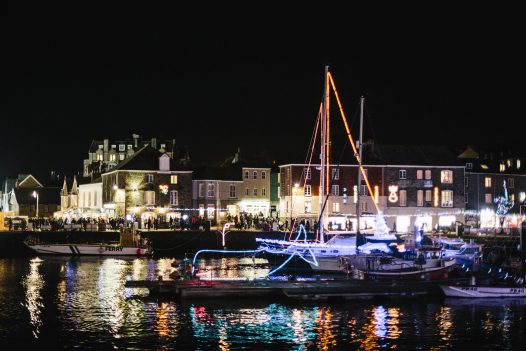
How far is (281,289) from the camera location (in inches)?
1519

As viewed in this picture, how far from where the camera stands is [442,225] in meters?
84.8

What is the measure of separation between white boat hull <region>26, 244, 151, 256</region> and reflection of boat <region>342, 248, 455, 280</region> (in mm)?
23777

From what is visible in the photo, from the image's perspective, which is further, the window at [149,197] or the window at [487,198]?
the window at [487,198]

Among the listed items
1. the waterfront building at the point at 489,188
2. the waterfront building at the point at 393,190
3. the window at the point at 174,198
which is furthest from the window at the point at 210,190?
the waterfront building at the point at 489,188

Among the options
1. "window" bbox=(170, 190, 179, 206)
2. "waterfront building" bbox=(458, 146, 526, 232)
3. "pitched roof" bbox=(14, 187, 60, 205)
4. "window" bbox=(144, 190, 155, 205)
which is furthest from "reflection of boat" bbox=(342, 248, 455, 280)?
"pitched roof" bbox=(14, 187, 60, 205)

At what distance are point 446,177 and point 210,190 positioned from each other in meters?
27.6

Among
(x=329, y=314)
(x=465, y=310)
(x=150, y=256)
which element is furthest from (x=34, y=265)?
(x=465, y=310)

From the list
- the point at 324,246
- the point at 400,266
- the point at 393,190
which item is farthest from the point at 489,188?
the point at 400,266

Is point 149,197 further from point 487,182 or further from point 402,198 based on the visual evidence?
point 487,182

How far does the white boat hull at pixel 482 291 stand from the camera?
40156 millimetres

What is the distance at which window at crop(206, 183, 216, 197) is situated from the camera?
294 feet

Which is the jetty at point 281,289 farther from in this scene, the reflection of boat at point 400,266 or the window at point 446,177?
the window at point 446,177

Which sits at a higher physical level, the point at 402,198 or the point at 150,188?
the point at 150,188

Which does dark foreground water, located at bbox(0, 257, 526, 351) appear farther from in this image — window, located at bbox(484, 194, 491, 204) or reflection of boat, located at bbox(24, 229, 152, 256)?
window, located at bbox(484, 194, 491, 204)
